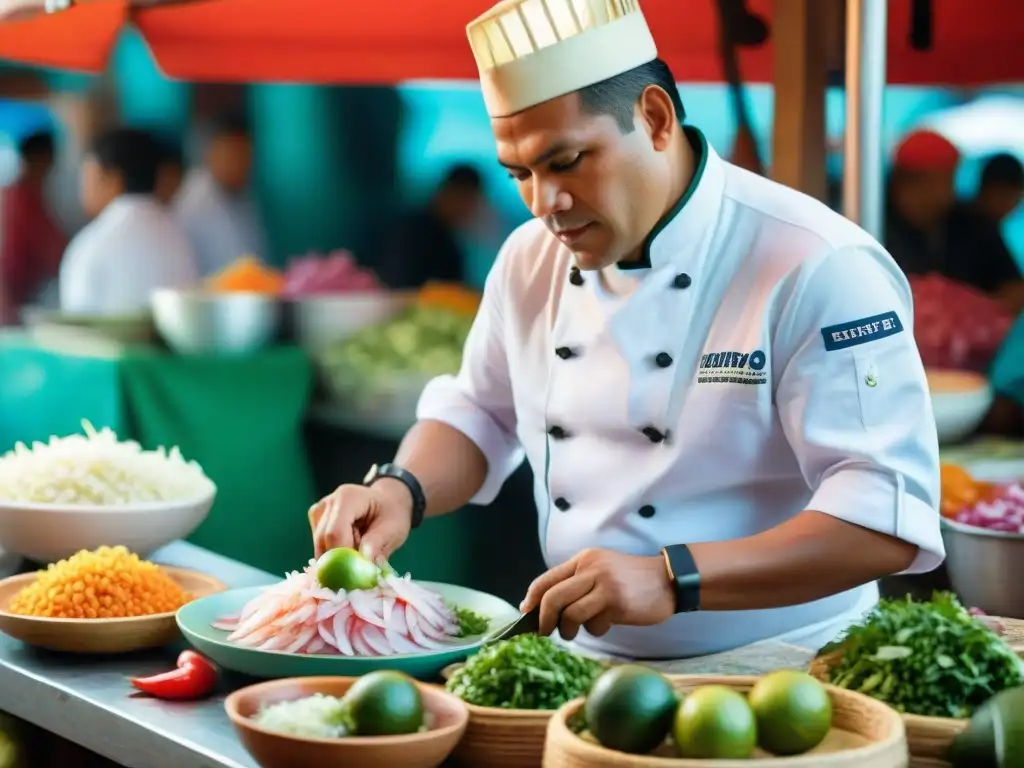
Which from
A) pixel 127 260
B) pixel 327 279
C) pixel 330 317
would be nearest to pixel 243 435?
pixel 330 317

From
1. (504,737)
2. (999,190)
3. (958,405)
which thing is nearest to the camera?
(504,737)

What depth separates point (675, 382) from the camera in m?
2.37

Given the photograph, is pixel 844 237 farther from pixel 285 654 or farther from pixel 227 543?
pixel 227 543

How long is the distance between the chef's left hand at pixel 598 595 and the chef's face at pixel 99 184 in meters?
5.34

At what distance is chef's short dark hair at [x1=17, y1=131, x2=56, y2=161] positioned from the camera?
8258mm

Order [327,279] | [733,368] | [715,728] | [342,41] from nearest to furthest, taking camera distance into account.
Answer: [715,728], [733,368], [342,41], [327,279]

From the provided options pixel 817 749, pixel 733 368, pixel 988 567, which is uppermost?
pixel 733 368

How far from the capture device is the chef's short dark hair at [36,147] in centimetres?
826

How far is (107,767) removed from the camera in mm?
2711

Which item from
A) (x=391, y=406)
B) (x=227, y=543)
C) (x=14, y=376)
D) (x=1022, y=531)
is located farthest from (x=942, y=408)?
(x=14, y=376)

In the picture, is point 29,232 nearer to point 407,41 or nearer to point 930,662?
point 407,41

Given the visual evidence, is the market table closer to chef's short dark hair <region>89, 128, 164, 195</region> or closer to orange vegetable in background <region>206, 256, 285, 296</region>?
orange vegetable in background <region>206, 256, 285, 296</region>

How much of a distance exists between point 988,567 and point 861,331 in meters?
1.15

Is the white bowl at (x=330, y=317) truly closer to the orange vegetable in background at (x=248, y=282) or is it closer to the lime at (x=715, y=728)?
the orange vegetable in background at (x=248, y=282)
